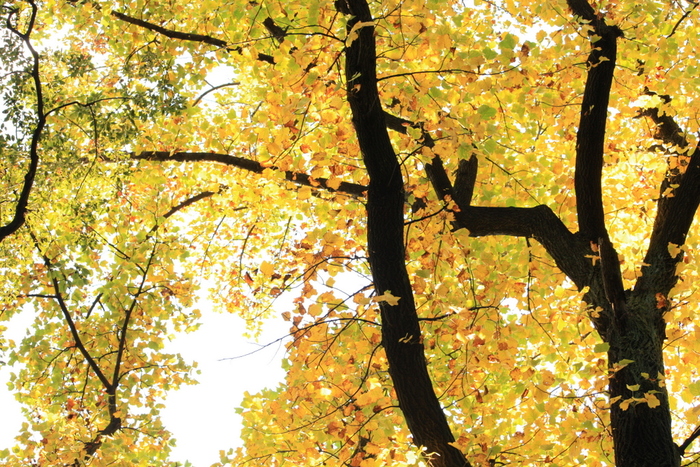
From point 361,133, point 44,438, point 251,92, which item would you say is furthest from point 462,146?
point 251,92

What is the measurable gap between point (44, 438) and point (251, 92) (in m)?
5.02

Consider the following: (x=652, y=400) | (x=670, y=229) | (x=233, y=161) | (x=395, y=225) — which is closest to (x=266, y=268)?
(x=395, y=225)

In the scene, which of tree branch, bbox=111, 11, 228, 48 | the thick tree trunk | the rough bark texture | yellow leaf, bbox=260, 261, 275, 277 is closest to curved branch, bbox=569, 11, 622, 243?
the thick tree trunk

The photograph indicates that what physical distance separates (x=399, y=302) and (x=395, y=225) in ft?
1.62

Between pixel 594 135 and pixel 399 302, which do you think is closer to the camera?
pixel 399 302

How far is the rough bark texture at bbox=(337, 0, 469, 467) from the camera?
11.2 ft

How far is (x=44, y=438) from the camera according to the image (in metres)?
4.92

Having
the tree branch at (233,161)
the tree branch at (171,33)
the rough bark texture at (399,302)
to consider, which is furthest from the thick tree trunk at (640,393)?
the tree branch at (171,33)

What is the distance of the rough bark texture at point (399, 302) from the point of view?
3.43 meters

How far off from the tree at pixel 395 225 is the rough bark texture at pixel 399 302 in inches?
0.5

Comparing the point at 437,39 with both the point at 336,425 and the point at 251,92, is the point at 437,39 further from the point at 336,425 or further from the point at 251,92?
the point at 251,92

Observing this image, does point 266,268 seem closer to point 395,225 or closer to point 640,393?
point 395,225

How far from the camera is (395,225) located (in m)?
3.55

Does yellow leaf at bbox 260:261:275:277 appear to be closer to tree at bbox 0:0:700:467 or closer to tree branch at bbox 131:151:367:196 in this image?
tree at bbox 0:0:700:467
